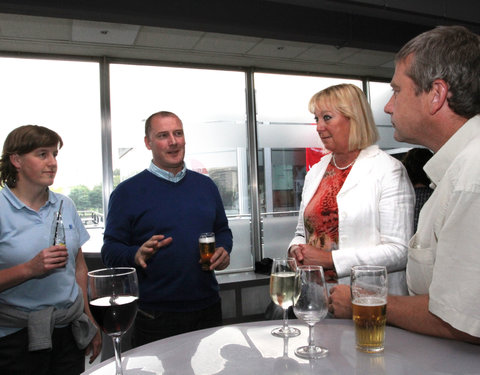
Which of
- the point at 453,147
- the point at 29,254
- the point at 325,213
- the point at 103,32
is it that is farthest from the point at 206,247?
the point at 103,32

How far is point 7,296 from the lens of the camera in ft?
5.92

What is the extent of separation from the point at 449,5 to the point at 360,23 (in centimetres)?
103

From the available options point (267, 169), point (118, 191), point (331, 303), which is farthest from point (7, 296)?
point (267, 169)

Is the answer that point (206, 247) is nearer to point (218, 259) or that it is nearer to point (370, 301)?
point (218, 259)

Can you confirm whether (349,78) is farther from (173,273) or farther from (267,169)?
(173,273)

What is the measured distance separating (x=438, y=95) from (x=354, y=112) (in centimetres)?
76

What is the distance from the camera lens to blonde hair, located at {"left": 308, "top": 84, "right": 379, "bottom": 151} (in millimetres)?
1949

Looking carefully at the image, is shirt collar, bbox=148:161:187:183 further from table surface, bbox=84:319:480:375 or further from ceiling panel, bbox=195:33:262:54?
ceiling panel, bbox=195:33:262:54

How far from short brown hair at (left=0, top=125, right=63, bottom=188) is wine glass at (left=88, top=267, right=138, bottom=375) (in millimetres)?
1309

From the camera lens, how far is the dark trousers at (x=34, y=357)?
1769mm

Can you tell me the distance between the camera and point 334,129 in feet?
6.48

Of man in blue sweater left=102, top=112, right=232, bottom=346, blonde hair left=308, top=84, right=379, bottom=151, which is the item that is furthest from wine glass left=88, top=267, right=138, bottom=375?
blonde hair left=308, top=84, right=379, bottom=151

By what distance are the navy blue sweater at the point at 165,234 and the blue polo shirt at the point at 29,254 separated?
274 mm

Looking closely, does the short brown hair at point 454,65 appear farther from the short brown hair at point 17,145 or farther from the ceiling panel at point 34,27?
the ceiling panel at point 34,27
